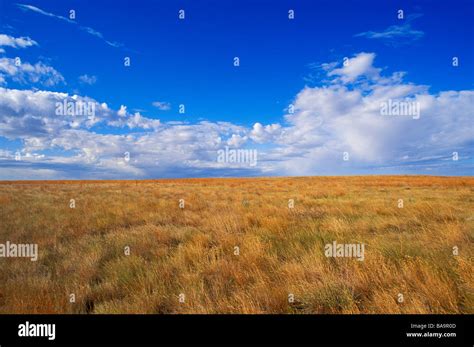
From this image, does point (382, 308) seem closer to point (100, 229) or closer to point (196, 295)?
point (196, 295)

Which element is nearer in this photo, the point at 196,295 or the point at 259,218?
the point at 196,295

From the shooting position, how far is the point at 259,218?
403 inches

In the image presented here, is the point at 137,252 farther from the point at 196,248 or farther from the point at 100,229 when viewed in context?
the point at 100,229

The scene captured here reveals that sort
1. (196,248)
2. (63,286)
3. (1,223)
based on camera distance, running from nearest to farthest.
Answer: (63,286), (196,248), (1,223)

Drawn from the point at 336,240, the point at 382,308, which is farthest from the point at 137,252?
the point at 382,308

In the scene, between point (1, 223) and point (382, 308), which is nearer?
point (382, 308)

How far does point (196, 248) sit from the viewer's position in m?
6.62
